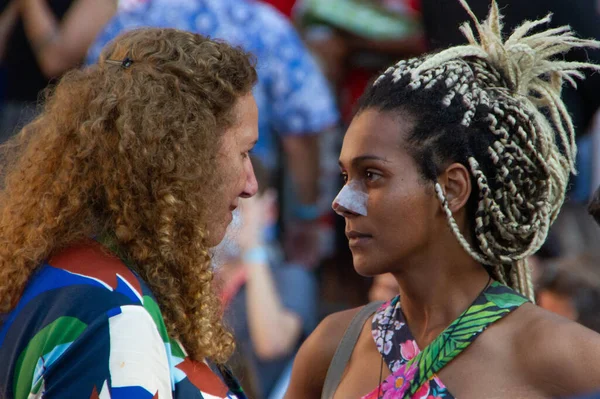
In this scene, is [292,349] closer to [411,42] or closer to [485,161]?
[411,42]

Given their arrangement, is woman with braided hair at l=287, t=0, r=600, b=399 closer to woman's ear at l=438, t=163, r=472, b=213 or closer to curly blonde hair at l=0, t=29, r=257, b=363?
woman's ear at l=438, t=163, r=472, b=213

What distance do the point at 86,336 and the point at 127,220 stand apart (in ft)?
0.98

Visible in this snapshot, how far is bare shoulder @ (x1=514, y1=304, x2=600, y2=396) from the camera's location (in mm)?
1901

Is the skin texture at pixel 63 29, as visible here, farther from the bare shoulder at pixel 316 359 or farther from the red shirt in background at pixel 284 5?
the bare shoulder at pixel 316 359

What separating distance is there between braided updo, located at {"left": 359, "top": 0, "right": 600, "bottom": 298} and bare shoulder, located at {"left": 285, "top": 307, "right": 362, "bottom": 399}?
463 mm

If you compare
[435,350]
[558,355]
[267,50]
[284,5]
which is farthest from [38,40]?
[558,355]

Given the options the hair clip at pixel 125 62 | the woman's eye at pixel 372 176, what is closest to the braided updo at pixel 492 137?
the woman's eye at pixel 372 176

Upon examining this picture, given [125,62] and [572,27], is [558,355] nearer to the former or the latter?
[125,62]

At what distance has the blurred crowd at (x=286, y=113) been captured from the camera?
4477 millimetres

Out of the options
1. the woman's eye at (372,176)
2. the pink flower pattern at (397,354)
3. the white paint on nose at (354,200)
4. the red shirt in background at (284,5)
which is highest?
the woman's eye at (372,176)

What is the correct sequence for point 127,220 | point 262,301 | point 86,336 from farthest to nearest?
point 262,301 < point 127,220 < point 86,336

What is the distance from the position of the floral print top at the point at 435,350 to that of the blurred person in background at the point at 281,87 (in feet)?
8.44

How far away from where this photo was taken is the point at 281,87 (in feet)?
15.6

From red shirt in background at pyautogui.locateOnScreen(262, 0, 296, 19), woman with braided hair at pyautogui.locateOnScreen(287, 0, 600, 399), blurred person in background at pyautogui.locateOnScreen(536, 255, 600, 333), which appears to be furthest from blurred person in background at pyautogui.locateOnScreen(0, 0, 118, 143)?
woman with braided hair at pyautogui.locateOnScreen(287, 0, 600, 399)
